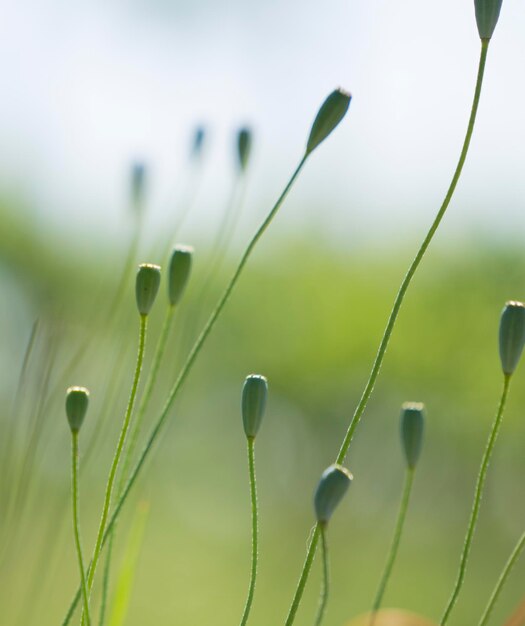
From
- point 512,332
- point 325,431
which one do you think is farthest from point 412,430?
point 325,431

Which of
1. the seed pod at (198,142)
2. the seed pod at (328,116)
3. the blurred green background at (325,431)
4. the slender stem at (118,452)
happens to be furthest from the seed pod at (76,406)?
the blurred green background at (325,431)

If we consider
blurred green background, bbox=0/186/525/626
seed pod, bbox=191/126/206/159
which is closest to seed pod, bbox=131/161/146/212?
seed pod, bbox=191/126/206/159

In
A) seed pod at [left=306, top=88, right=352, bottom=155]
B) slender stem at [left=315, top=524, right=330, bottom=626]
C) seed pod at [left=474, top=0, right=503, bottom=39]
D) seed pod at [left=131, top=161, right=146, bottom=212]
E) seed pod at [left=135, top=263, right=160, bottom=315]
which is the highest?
seed pod at [left=474, top=0, right=503, bottom=39]

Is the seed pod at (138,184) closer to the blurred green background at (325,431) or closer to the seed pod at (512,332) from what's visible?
the seed pod at (512,332)

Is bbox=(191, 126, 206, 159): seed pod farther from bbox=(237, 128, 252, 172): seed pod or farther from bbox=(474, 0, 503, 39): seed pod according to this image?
bbox=(474, 0, 503, 39): seed pod

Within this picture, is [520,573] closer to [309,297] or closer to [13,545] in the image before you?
[309,297]

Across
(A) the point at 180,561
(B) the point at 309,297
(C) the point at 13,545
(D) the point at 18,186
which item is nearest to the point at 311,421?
(B) the point at 309,297
